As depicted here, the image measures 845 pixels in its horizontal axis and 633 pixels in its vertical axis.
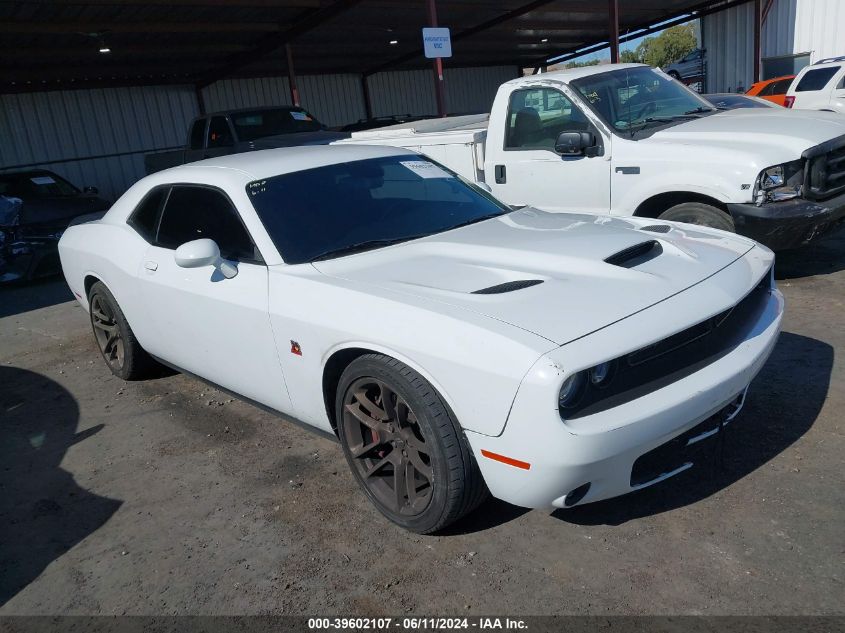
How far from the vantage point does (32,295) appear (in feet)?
29.4

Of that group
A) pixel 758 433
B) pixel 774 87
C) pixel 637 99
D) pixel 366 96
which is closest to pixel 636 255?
pixel 758 433

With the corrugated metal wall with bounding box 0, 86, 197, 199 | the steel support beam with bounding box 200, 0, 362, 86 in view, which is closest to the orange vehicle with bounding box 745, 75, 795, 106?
the steel support beam with bounding box 200, 0, 362, 86

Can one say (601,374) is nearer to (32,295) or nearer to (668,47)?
(32,295)

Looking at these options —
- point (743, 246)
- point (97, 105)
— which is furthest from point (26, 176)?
point (743, 246)

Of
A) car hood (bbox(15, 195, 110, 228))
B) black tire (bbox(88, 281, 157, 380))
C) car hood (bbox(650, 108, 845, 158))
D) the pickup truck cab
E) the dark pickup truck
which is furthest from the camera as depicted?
the pickup truck cab

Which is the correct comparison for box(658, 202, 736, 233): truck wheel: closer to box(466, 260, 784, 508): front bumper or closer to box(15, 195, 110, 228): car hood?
box(466, 260, 784, 508): front bumper

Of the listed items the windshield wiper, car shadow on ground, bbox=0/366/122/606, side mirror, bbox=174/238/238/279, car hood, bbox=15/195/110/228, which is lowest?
car shadow on ground, bbox=0/366/122/606

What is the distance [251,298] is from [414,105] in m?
24.8

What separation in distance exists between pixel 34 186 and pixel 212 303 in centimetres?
960

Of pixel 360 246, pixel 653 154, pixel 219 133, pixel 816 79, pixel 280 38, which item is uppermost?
pixel 280 38

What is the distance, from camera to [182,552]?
10.3ft

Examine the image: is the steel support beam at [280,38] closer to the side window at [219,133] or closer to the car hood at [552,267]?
the side window at [219,133]

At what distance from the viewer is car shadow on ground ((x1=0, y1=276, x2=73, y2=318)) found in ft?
27.3

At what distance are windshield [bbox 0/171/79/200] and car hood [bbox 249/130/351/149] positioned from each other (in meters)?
3.15
